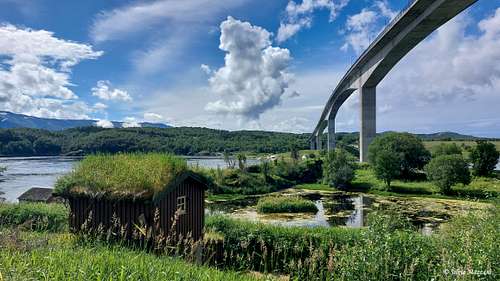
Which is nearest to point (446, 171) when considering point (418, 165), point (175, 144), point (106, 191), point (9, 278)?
point (418, 165)

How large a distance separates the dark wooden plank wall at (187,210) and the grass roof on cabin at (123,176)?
0.55 metres

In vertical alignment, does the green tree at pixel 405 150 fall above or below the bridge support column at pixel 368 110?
below

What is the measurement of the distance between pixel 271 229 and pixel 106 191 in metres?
6.13

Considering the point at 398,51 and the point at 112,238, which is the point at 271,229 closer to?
the point at 112,238

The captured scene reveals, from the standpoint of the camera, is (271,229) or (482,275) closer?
(482,275)

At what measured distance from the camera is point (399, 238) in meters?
6.91

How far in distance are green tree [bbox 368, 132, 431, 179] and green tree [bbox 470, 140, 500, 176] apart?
6.14 m

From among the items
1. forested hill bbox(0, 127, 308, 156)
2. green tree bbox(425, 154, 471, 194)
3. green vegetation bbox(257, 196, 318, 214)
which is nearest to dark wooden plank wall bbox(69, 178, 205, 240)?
green vegetation bbox(257, 196, 318, 214)

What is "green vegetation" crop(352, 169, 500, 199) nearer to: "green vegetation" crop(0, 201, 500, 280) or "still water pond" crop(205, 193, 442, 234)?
"still water pond" crop(205, 193, 442, 234)

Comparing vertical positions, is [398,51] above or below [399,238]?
above

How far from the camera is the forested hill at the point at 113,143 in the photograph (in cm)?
9375

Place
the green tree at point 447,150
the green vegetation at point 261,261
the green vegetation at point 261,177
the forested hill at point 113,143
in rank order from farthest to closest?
the forested hill at point 113,143, the green tree at point 447,150, the green vegetation at point 261,177, the green vegetation at point 261,261

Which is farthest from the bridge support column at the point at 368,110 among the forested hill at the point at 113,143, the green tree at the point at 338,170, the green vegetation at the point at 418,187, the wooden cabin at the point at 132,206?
the forested hill at the point at 113,143

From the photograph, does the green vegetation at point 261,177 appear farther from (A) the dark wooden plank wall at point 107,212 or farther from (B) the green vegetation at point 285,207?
(A) the dark wooden plank wall at point 107,212
